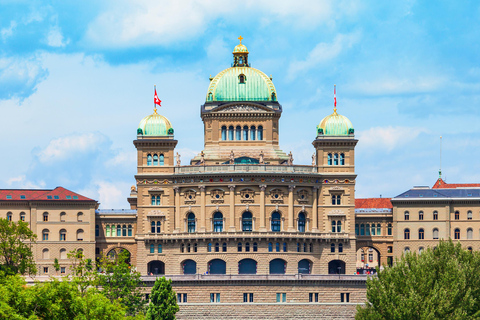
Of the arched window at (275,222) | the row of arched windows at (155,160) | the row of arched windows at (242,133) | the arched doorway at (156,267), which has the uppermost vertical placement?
the row of arched windows at (242,133)

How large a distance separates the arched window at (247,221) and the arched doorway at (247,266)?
15.9 feet

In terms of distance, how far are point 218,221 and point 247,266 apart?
8242 millimetres

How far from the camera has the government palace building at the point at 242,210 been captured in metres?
174

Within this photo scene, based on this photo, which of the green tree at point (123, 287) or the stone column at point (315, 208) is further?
the stone column at point (315, 208)

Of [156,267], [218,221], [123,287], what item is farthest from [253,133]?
[123,287]

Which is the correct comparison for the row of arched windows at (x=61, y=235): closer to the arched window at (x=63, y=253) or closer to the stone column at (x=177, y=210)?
the arched window at (x=63, y=253)

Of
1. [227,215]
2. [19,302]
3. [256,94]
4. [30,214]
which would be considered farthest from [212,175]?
[19,302]

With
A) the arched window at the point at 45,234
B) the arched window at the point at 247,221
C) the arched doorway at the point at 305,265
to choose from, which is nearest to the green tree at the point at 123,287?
the arched window at the point at 247,221

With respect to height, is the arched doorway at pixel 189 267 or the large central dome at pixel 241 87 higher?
the large central dome at pixel 241 87

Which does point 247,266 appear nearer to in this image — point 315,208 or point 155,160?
point 315,208

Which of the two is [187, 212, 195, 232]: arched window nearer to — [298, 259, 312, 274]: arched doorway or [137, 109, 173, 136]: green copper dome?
[137, 109, 173, 136]: green copper dome

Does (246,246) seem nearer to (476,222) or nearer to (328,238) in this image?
(328,238)

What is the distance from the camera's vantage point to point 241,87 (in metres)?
185

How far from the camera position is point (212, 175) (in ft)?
572
